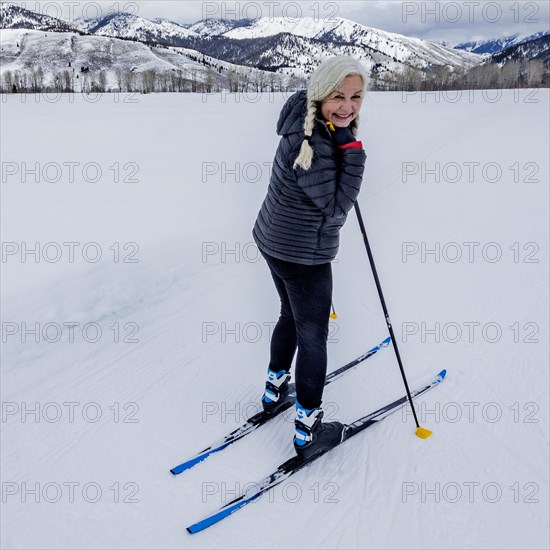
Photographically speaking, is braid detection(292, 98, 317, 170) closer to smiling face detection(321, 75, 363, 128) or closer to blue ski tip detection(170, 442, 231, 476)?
smiling face detection(321, 75, 363, 128)

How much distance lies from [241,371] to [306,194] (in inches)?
65.4

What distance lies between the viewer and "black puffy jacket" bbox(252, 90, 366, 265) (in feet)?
6.30

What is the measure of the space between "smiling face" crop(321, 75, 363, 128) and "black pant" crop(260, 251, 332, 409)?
671 mm

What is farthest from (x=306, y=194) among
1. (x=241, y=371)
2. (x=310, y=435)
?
(x=241, y=371)

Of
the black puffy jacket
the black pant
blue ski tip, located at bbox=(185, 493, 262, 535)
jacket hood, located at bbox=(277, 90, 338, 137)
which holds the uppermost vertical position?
jacket hood, located at bbox=(277, 90, 338, 137)

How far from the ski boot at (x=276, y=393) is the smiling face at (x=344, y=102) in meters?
1.44

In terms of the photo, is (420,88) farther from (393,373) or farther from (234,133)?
(393,373)

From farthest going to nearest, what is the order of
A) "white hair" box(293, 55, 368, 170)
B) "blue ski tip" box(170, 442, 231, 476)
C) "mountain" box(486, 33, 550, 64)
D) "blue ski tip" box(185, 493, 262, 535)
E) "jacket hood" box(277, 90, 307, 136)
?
"mountain" box(486, 33, 550, 64) < "blue ski tip" box(170, 442, 231, 476) < "blue ski tip" box(185, 493, 262, 535) < "jacket hood" box(277, 90, 307, 136) < "white hair" box(293, 55, 368, 170)

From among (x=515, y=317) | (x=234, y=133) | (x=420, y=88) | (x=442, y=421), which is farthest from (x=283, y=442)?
(x=420, y=88)

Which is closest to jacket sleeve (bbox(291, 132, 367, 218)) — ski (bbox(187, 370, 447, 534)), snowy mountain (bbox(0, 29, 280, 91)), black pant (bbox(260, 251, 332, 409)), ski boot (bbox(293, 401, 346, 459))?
black pant (bbox(260, 251, 332, 409))

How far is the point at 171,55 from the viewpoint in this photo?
13912cm

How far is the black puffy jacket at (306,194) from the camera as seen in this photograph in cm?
192

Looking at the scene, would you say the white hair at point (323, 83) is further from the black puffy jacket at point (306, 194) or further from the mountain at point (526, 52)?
the mountain at point (526, 52)

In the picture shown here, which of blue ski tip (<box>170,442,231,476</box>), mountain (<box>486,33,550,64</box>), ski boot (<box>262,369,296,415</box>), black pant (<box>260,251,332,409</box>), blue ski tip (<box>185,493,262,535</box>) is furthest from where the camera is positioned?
mountain (<box>486,33,550,64</box>)
